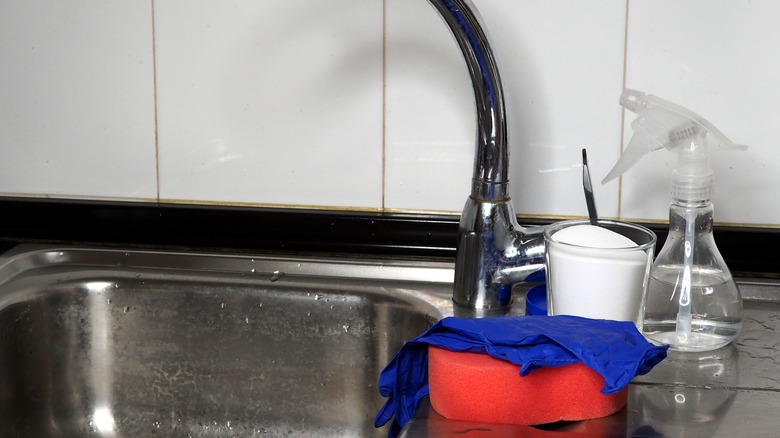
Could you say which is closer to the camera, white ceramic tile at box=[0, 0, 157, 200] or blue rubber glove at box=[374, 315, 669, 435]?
blue rubber glove at box=[374, 315, 669, 435]

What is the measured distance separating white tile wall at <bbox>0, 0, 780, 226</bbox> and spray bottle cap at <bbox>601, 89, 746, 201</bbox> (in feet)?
0.65

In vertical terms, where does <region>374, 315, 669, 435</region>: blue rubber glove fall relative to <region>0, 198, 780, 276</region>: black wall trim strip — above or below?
below

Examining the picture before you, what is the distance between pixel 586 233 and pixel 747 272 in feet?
1.01

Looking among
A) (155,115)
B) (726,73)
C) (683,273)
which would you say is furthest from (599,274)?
(155,115)

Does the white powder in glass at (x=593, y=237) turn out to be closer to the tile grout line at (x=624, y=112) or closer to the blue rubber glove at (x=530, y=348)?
the blue rubber glove at (x=530, y=348)

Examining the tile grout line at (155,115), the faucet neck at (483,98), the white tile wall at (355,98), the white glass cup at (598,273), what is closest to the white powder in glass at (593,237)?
the white glass cup at (598,273)

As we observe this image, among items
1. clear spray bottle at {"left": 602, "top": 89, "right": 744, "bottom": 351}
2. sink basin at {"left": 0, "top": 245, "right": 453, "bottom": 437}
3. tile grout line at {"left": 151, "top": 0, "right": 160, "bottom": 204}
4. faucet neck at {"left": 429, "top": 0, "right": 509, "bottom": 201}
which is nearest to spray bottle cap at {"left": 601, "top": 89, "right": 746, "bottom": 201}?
clear spray bottle at {"left": 602, "top": 89, "right": 744, "bottom": 351}

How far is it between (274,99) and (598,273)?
0.46m

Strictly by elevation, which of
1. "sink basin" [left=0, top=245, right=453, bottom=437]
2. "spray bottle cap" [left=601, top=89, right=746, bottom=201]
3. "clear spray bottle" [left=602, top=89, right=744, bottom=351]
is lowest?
"sink basin" [left=0, top=245, right=453, bottom=437]

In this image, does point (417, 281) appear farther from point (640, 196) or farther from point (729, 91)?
point (729, 91)

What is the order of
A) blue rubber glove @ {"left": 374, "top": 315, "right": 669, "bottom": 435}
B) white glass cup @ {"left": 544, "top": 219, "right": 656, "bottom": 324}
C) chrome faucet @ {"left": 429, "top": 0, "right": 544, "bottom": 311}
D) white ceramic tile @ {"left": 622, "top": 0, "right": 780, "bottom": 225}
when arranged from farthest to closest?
white ceramic tile @ {"left": 622, "top": 0, "right": 780, "bottom": 225} → chrome faucet @ {"left": 429, "top": 0, "right": 544, "bottom": 311} → white glass cup @ {"left": 544, "top": 219, "right": 656, "bottom": 324} → blue rubber glove @ {"left": 374, "top": 315, "right": 669, "bottom": 435}

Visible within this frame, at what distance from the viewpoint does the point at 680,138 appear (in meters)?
0.83

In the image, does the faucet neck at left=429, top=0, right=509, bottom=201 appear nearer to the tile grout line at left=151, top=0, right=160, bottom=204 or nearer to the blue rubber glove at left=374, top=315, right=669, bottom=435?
the blue rubber glove at left=374, top=315, right=669, bottom=435

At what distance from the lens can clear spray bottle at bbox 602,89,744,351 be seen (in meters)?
0.85
